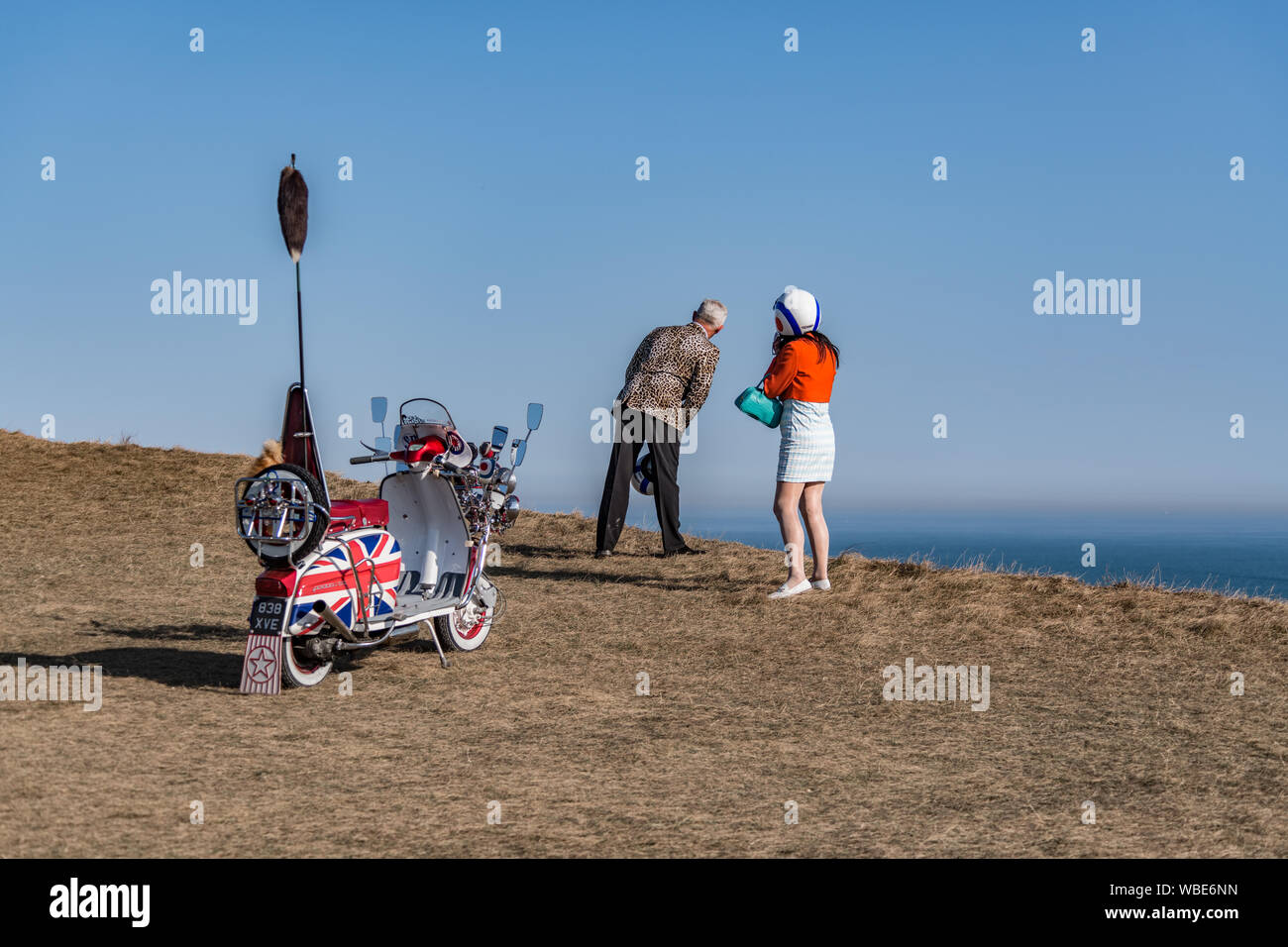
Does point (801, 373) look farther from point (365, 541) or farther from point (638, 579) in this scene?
point (365, 541)

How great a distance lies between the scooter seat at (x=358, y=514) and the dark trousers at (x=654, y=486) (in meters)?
4.63

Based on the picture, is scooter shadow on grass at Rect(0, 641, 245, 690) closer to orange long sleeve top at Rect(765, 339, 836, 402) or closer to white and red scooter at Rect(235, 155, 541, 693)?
white and red scooter at Rect(235, 155, 541, 693)

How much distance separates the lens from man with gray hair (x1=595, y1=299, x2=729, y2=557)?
11688 millimetres

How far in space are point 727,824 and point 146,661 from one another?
4.56m

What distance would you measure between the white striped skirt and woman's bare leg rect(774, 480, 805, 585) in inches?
→ 2.9

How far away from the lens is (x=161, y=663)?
743 centimetres

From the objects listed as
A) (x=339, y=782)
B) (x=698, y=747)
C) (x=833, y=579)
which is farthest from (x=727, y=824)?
(x=833, y=579)

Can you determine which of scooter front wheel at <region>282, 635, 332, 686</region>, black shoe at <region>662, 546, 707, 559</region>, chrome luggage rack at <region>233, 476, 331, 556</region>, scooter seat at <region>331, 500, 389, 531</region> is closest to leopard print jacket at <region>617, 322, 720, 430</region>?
black shoe at <region>662, 546, 707, 559</region>

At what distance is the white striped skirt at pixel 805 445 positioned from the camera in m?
9.49

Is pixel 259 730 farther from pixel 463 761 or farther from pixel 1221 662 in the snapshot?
pixel 1221 662

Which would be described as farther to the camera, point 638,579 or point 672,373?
point 672,373

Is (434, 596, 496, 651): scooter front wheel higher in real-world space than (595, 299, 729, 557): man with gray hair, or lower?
lower

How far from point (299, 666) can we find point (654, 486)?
19.0ft

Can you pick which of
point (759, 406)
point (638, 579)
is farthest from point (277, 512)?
point (638, 579)
